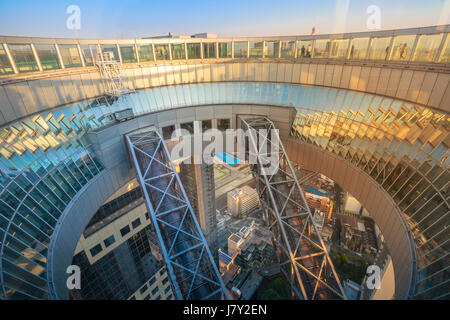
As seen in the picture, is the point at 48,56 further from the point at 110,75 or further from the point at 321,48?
the point at 321,48

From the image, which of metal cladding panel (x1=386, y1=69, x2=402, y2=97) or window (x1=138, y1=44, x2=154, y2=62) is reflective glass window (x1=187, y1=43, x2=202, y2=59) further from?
metal cladding panel (x1=386, y1=69, x2=402, y2=97)

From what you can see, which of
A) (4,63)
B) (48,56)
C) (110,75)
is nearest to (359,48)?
(110,75)

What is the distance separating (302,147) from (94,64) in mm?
23567

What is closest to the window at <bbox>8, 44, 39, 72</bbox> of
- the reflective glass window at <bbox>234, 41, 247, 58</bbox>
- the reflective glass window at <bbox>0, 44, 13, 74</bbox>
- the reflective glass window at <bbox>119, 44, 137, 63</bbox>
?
the reflective glass window at <bbox>0, 44, 13, 74</bbox>

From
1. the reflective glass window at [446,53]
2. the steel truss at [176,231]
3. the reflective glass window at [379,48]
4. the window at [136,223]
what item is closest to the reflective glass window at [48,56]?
the steel truss at [176,231]

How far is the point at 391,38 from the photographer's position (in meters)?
18.7

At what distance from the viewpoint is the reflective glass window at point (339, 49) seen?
22066 mm

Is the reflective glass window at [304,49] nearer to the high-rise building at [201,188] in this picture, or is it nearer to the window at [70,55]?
the high-rise building at [201,188]

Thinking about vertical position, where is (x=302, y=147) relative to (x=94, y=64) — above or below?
below

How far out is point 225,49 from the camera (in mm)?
28297

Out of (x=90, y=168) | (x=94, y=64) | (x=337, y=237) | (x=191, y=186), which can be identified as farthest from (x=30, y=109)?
(x=337, y=237)

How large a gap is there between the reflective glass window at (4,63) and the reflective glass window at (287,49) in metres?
Result: 25.8
